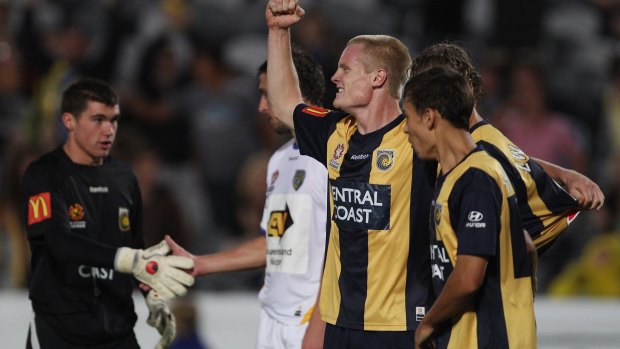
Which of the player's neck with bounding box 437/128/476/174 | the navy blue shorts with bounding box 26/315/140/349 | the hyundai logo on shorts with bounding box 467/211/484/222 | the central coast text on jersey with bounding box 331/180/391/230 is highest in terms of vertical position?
the player's neck with bounding box 437/128/476/174

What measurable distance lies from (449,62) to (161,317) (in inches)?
86.8

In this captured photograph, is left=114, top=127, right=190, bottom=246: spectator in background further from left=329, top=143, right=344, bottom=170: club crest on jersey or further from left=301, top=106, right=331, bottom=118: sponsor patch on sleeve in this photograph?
left=329, top=143, right=344, bottom=170: club crest on jersey

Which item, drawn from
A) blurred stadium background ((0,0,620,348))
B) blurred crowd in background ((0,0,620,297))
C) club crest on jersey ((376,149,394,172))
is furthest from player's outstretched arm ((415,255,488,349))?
blurred crowd in background ((0,0,620,297))

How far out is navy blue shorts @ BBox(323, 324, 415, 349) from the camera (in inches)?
181

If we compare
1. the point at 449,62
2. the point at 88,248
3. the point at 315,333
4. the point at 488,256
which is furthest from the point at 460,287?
the point at 88,248

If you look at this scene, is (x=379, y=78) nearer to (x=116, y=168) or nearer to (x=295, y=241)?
(x=295, y=241)

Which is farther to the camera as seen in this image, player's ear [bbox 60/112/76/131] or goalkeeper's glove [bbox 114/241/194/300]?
player's ear [bbox 60/112/76/131]

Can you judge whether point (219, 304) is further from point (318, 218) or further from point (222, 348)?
point (318, 218)

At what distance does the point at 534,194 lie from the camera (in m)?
4.41

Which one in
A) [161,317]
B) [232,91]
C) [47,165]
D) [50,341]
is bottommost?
[50,341]

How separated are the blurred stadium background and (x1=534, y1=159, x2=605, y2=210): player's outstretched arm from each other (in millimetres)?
4529

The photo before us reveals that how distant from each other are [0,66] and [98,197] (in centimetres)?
521

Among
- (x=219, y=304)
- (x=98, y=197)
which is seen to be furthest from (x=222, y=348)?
(x=98, y=197)

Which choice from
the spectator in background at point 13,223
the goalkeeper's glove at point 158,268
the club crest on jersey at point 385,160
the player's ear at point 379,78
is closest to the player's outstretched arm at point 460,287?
the club crest on jersey at point 385,160
